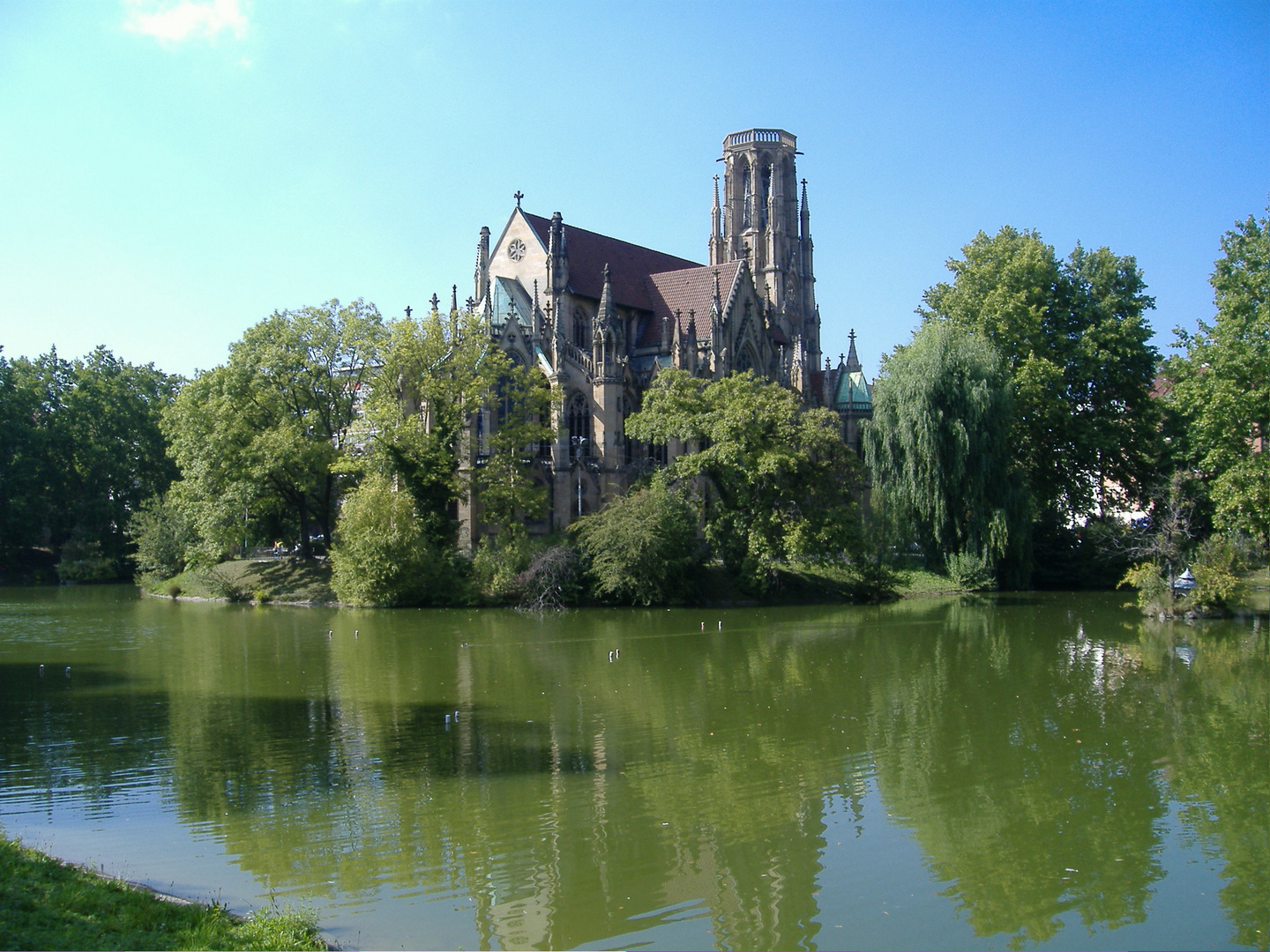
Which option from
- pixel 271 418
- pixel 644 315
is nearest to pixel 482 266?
pixel 644 315

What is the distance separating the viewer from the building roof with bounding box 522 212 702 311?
54.8 meters

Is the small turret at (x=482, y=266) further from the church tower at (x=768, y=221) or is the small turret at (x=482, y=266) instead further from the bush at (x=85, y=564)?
the bush at (x=85, y=564)

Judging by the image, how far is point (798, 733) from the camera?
1600 cm

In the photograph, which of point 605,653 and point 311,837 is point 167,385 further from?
point 311,837

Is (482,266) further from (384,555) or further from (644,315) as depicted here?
(384,555)

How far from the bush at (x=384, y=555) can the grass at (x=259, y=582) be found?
3.08 m

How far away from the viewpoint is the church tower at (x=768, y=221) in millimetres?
67562

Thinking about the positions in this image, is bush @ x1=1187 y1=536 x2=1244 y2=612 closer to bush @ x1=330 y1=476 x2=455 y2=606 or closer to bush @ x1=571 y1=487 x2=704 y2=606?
bush @ x1=571 y1=487 x2=704 y2=606

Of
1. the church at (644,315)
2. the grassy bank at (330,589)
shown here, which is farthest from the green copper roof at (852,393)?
the grassy bank at (330,589)

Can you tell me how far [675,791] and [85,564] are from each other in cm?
5148

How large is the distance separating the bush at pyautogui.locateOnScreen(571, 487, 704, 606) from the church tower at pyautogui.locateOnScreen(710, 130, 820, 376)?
101 feet

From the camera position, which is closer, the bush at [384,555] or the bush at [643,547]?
the bush at [643,547]

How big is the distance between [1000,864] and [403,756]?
7.81m

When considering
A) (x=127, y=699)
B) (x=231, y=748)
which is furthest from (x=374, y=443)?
(x=231, y=748)
